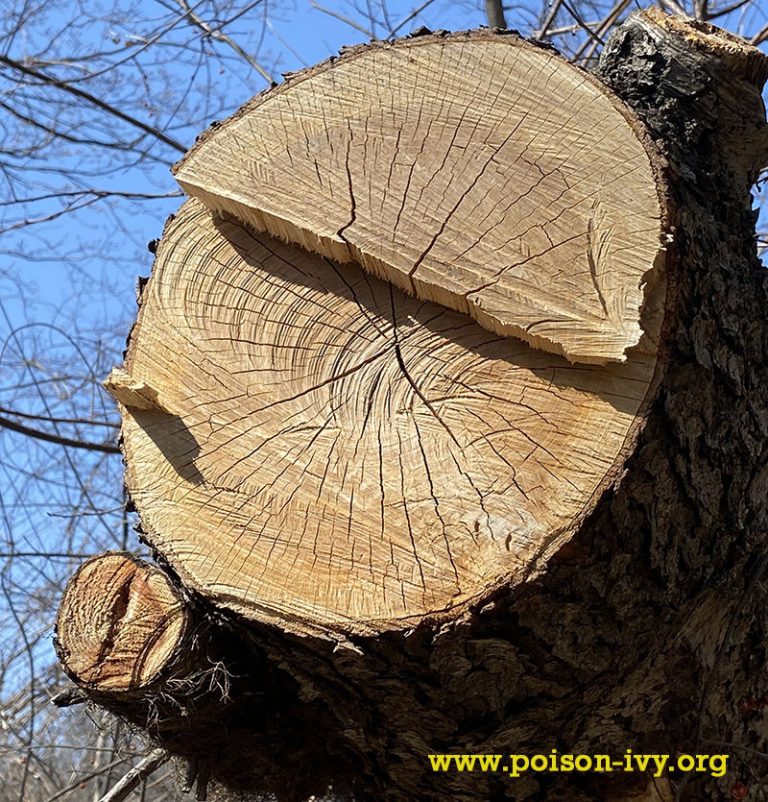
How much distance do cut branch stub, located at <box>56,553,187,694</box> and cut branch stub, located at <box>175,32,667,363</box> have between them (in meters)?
0.63

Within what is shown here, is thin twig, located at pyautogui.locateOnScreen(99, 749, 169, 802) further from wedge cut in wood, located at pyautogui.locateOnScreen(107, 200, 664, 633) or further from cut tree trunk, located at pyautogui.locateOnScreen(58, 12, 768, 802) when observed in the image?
wedge cut in wood, located at pyautogui.locateOnScreen(107, 200, 664, 633)

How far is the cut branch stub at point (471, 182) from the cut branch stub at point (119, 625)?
0.63 metres

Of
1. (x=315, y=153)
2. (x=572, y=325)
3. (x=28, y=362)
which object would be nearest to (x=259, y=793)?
(x=572, y=325)

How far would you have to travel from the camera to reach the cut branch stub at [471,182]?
1.24m

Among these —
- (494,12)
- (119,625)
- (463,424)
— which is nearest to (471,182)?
(463,424)

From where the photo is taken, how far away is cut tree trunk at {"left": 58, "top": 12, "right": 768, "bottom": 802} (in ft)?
3.90

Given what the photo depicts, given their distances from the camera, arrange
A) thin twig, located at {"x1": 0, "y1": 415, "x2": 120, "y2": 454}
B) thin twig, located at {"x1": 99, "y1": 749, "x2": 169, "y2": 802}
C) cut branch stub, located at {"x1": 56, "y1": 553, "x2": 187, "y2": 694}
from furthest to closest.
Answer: thin twig, located at {"x1": 0, "y1": 415, "x2": 120, "y2": 454}, thin twig, located at {"x1": 99, "y1": 749, "x2": 169, "y2": 802}, cut branch stub, located at {"x1": 56, "y1": 553, "x2": 187, "y2": 694}

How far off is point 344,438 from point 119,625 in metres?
0.51

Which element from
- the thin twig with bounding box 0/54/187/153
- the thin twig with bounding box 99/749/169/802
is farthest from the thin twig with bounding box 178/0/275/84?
the thin twig with bounding box 99/749/169/802

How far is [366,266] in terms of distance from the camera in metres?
1.35

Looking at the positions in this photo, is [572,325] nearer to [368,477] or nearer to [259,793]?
[368,477]

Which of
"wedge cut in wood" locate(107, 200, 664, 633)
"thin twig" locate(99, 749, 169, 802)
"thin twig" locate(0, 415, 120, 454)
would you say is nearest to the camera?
"wedge cut in wood" locate(107, 200, 664, 633)

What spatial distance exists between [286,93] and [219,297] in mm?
381

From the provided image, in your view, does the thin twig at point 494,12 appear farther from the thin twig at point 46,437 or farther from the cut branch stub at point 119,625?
the cut branch stub at point 119,625
